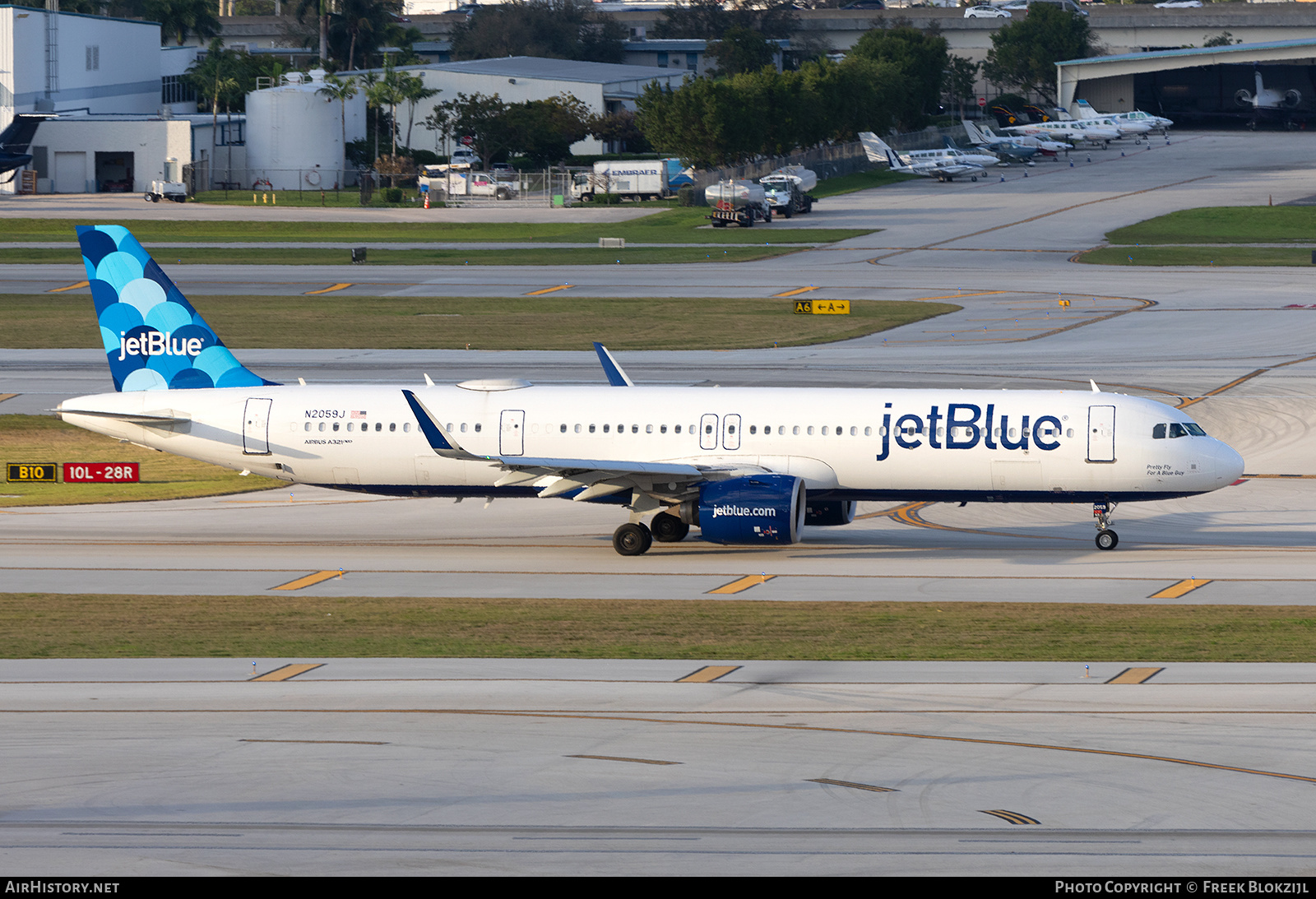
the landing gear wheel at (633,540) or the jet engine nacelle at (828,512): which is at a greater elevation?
the jet engine nacelle at (828,512)

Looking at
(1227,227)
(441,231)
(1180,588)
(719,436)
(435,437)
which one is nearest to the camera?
(1180,588)

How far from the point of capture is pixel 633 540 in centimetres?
3897

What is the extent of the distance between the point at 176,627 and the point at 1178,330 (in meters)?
55.6

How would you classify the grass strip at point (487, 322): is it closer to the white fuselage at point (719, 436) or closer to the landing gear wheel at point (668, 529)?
the white fuselage at point (719, 436)

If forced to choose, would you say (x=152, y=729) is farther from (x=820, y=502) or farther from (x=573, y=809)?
(x=820, y=502)

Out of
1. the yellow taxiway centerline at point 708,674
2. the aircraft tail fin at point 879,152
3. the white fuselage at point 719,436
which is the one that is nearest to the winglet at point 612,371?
the white fuselage at point 719,436

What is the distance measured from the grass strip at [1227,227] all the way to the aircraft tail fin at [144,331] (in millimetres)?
83368

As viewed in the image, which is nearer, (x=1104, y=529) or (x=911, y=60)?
(x=1104, y=529)

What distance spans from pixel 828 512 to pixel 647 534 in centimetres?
472

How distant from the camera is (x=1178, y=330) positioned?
73.6 metres

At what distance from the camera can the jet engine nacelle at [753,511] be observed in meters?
36.1

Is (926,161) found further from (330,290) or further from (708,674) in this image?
(708,674)

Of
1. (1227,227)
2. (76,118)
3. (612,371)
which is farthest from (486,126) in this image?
(612,371)
